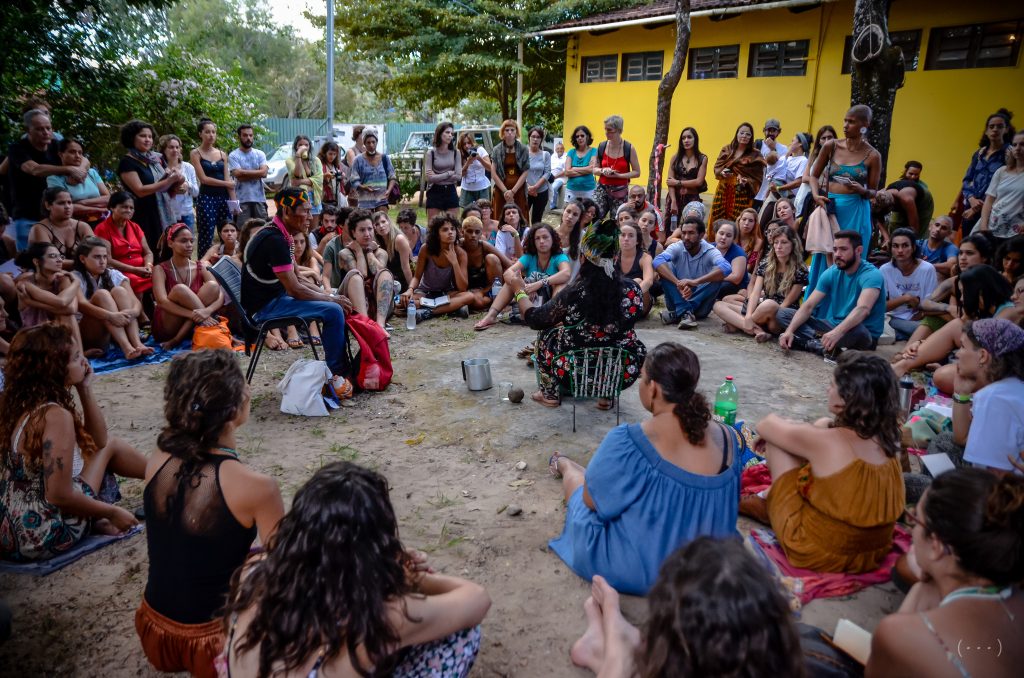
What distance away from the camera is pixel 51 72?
9.10 m

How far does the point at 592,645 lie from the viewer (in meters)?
2.57

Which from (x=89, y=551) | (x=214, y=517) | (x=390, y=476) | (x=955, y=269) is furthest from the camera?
(x=955, y=269)

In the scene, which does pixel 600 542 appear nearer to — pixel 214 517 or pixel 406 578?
pixel 406 578

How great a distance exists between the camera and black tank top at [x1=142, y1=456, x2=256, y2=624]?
2.23 metres

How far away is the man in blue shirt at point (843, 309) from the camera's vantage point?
232 inches

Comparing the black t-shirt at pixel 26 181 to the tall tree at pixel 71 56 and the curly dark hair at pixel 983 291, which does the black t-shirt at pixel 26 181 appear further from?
the curly dark hair at pixel 983 291

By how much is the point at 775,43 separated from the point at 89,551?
48.6ft

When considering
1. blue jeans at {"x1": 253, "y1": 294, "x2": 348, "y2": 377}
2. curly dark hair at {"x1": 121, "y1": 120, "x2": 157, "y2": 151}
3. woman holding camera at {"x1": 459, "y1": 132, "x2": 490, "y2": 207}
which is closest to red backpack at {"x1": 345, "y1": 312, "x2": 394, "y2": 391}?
blue jeans at {"x1": 253, "y1": 294, "x2": 348, "y2": 377}

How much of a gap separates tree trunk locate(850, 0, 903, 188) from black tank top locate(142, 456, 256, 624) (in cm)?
872

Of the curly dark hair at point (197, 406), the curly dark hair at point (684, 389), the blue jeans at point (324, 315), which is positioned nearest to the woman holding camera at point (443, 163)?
the blue jeans at point (324, 315)

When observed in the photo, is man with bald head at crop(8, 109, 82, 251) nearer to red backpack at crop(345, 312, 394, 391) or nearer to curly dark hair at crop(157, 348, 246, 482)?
red backpack at crop(345, 312, 394, 391)

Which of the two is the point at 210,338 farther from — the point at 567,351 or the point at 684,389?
the point at 684,389

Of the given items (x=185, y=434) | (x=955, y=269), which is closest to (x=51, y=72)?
(x=185, y=434)

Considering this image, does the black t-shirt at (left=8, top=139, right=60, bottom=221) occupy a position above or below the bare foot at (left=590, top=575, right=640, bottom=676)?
above
